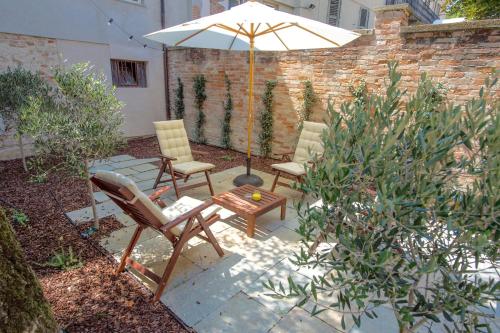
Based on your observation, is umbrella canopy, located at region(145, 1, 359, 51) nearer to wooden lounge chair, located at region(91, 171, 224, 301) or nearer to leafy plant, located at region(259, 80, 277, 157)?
leafy plant, located at region(259, 80, 277, 157)

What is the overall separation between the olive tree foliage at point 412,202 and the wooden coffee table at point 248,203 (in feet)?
6.87

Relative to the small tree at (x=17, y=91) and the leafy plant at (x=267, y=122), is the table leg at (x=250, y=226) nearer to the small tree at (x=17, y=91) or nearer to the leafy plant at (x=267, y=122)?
the leafy plant at (x=267, y=122)

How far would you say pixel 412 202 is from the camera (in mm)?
1082

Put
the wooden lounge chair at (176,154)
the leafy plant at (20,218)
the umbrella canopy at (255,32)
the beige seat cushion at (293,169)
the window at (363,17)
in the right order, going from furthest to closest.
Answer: the window at (363,17)
the wooden lounge chair at (176,154)
the beige seat cushion at (293,169)
the umbrella canopy at (255,32)
the leafy plant at (20,218)

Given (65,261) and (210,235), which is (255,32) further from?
(65,261)

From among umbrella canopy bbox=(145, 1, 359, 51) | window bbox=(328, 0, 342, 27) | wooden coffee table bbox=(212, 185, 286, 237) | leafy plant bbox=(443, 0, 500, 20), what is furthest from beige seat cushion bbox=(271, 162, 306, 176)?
window bbox=(328, 0, 342, 27)

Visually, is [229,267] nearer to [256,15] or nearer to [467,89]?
[256,15]

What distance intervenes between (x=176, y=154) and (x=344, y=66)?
3.48 m

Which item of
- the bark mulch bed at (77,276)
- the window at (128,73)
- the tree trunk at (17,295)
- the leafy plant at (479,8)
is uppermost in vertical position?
the leafy plant at (479,8)

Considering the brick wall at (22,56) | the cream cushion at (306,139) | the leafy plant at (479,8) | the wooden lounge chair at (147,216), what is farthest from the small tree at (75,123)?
the leafy plant at (479,8)

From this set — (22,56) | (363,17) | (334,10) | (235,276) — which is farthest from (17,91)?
(363,17)

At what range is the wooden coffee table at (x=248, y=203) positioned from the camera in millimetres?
3470

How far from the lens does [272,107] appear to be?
662 cm

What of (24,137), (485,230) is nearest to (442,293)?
(485,230)
